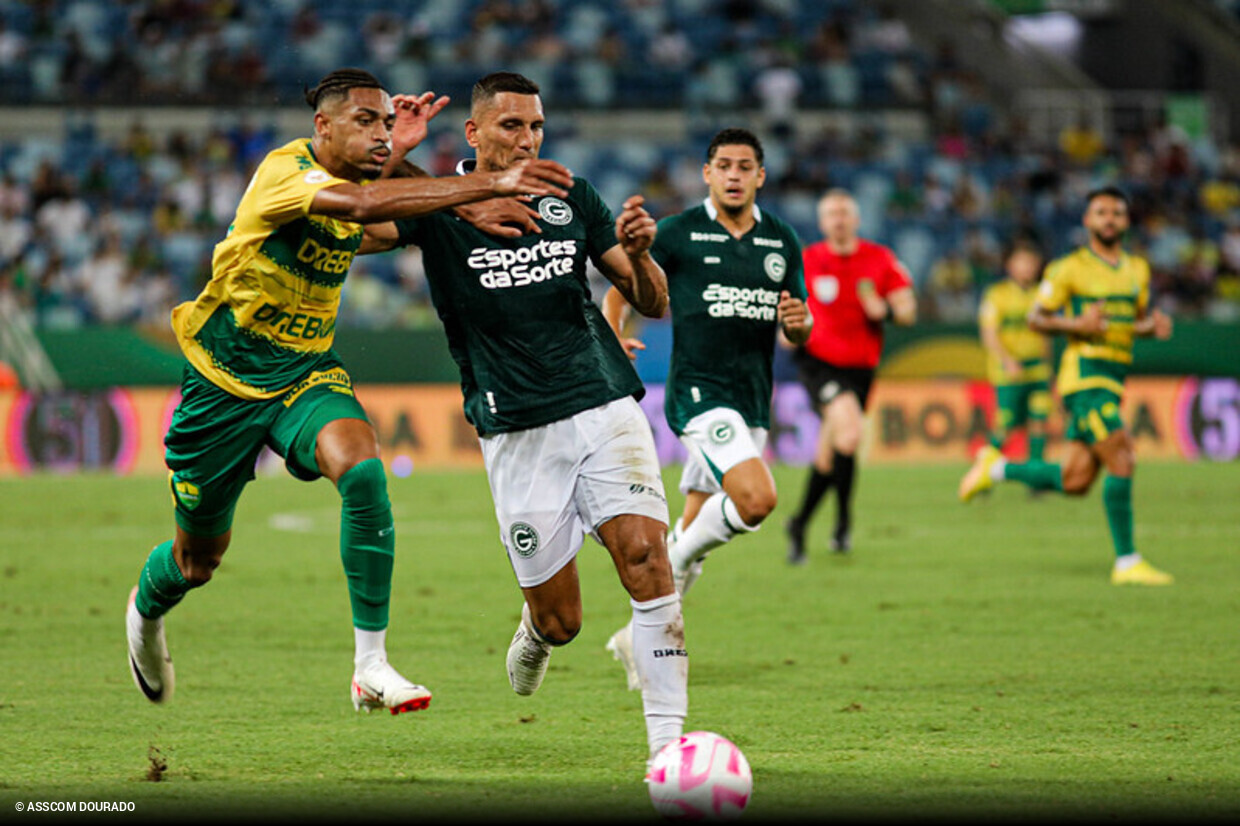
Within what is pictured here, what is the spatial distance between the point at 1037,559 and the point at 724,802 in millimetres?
7957

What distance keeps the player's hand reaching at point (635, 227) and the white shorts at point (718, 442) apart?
2.50 metres

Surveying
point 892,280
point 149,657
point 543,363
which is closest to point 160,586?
point 149,657

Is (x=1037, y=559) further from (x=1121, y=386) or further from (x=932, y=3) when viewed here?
(x=932, y=3)

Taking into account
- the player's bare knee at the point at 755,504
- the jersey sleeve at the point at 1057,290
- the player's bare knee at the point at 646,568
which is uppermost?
the jersey sleeve at the point at 1057,290

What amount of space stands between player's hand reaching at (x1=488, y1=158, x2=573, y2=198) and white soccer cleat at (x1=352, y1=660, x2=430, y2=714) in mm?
1553

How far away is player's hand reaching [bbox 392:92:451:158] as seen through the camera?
241 inches

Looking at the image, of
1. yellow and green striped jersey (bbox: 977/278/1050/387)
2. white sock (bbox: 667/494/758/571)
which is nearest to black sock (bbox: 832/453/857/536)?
white sock (bbox: 667/494/758/571)

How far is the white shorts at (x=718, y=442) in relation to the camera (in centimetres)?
796

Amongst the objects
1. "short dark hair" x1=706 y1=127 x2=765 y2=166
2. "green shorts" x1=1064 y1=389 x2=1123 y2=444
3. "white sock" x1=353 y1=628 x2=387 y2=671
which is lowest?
"white sock" x1=353 y1=628 x2=387 y2=671

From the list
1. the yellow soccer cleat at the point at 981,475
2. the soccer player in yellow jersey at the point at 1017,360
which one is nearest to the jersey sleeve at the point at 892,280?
the yellow soccer cleat at the point at 981,475

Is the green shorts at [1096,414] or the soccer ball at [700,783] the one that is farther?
the green shorts at [1096,414]

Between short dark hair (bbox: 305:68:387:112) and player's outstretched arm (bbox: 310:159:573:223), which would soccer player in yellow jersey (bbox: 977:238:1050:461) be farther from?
player's outstretched arm (bbox: 310:159:573:223)

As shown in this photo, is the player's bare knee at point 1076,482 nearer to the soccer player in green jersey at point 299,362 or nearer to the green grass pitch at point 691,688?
the green grass pitch at point 691,688

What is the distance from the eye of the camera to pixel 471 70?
2809cm
